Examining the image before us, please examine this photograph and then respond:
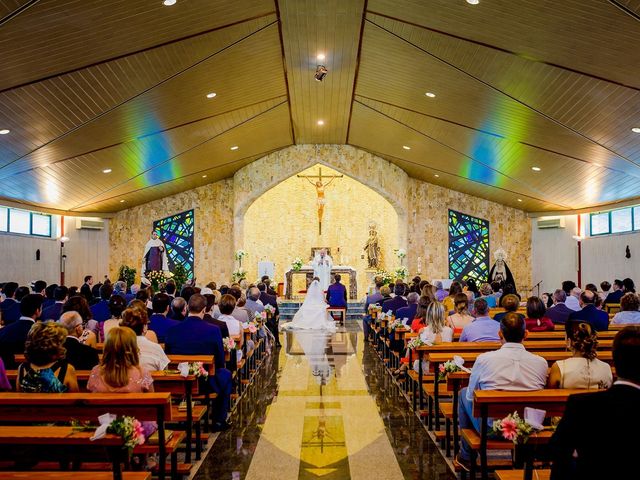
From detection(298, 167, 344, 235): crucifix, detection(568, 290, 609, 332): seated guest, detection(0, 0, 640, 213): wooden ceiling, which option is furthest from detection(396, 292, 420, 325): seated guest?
detection(298, 167, 344, 235): crucifix

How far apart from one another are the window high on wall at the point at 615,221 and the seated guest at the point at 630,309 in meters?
9.82

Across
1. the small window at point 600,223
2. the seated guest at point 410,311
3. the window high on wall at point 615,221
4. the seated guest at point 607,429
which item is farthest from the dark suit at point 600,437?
the small window at point 600,223

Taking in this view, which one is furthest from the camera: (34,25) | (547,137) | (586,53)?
(547,137)

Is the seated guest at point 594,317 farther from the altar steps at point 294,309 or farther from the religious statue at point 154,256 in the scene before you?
the altar steps at point 294,309

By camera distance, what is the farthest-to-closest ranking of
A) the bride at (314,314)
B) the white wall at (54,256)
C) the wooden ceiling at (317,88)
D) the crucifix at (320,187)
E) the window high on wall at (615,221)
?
the crucifix at (320,187) < the window high on wall at (615,221) < the white wall at (54,256) < the bride at (314,314) < the wooden ceiling at (317,88)

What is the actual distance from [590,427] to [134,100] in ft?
32.8

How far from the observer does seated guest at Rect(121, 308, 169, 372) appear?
4789 millimetres

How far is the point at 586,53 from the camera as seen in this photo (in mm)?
8102

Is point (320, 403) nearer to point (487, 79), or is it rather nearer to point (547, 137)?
point (487, 79)

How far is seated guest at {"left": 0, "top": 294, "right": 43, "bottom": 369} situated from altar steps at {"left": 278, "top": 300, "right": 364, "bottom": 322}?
12.8 metres

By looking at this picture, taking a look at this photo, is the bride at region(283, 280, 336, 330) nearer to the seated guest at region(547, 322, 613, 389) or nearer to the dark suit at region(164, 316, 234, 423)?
the dark suit at region(164, 316, 234, 423)

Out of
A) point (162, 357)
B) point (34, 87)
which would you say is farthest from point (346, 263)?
point (162, 357)

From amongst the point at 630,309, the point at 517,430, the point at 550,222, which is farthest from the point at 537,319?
the point at 550,222

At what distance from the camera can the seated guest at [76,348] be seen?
4.86m
